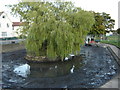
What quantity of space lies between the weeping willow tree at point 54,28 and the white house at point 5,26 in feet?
60.2

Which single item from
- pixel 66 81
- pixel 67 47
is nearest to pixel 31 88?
pixel 66 81

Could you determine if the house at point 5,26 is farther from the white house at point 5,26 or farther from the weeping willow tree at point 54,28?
the weeping willow tree at point 54,28

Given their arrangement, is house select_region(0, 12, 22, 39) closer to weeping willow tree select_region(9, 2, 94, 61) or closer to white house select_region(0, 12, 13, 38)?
white house select_region(0, 12, 13, 38)

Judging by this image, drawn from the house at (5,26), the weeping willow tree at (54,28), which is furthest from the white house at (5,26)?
the weeping willow tree at (54,28)

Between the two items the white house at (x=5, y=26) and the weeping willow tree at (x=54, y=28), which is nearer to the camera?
the weeping willow tree at (x=54, y=28)

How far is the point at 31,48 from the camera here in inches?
405

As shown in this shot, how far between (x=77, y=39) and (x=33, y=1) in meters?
5.24

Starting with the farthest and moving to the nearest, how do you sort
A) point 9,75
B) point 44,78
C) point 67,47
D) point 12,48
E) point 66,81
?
point 12,48
point 67,47
point 9,75
point 44,78
point 66,81

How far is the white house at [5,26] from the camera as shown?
88.4 feet

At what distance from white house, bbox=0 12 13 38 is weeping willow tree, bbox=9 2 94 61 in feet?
60.2

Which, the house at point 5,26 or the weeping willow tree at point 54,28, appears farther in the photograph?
the house at point 5,26

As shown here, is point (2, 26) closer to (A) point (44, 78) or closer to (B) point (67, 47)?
(B) point (67, 47)

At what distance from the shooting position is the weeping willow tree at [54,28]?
9.52 meters

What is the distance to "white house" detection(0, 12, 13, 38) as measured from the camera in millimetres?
26953
